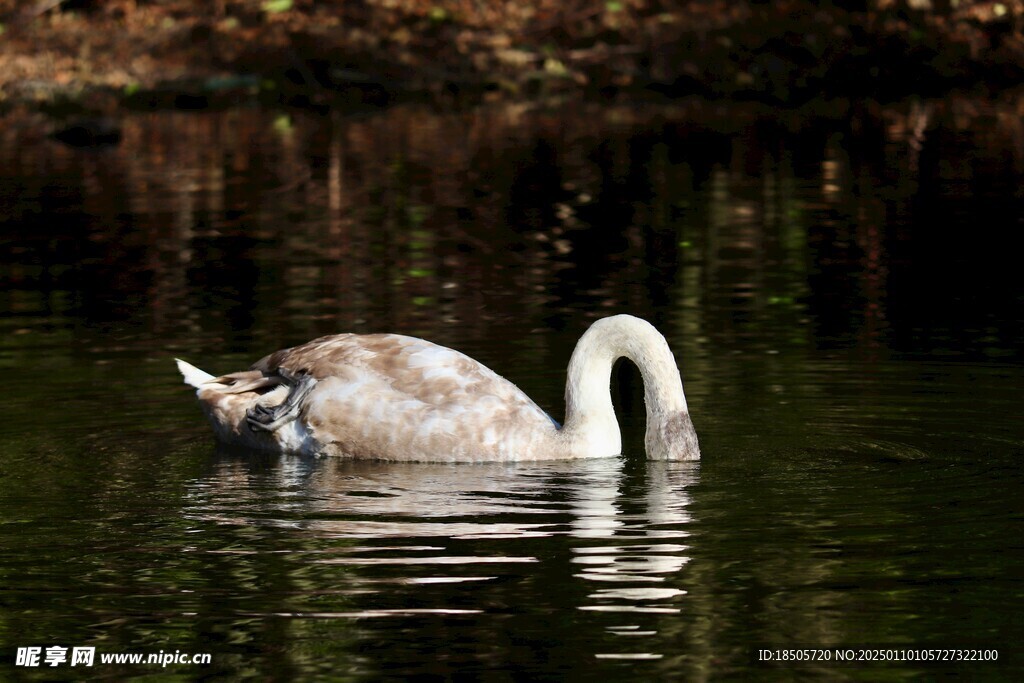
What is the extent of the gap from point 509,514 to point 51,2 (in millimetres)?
38920

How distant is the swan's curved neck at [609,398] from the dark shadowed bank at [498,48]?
32.8 meters

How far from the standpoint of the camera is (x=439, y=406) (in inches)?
475

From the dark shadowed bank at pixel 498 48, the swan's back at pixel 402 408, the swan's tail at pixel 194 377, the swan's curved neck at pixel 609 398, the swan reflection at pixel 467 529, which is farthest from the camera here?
the dark shadowed bank at pixel 498 48

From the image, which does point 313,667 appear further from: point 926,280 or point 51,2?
point 51,2

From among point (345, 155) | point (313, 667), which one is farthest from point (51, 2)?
point (313, 667)

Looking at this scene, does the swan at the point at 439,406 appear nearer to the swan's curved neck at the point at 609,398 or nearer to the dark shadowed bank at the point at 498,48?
the swan's curved neck at the point at 609,398

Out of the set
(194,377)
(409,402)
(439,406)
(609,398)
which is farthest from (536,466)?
(194,377)

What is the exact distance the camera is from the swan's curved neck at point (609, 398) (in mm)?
11609

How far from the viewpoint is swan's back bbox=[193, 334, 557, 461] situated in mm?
11930

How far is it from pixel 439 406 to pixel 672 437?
4.76ft

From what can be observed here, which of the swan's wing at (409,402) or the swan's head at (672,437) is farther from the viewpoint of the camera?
the swan's wing at (409,402)

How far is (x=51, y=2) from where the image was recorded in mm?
46781

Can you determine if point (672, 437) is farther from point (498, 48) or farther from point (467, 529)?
point (498, 48)

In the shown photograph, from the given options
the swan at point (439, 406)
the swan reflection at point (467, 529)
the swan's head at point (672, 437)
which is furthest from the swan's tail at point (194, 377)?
the swan's head at point (672, 437)
